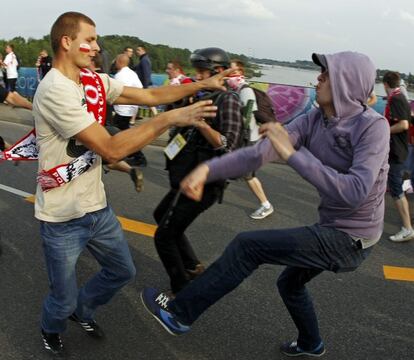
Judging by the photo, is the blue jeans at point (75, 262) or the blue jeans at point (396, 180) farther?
the blue jeans at point (396, 180)

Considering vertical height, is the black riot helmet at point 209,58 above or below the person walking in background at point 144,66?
above

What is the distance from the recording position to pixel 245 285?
139 inches

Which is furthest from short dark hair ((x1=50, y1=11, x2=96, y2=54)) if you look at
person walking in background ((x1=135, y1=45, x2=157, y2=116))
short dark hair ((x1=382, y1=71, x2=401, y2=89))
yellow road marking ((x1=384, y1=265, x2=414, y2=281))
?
person walking in background ((x1=135, y1=45, x2=157, y2=116))

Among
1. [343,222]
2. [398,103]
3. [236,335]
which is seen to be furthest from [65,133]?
[398,103]

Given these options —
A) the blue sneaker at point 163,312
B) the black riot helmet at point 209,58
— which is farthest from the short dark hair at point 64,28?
the blue sneaker at point 163,312

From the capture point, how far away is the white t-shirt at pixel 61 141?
6.84 ft

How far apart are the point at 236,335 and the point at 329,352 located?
58 centimetres

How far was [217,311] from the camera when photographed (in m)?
3.15

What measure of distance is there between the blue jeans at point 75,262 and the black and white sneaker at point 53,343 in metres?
0.05

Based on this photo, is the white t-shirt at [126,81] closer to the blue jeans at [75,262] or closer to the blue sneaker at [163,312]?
the blue jeans at [75,262]

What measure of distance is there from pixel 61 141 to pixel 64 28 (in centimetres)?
54

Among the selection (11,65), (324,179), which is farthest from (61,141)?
(11,65)

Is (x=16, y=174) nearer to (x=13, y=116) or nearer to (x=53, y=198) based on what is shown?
(x=53, y=198)

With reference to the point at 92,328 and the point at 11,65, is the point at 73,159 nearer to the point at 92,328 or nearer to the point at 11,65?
the point at 92,328
